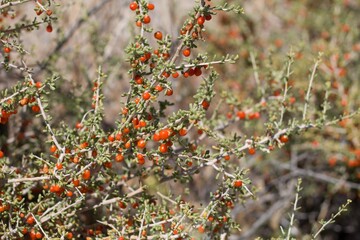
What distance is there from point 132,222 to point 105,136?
51cm

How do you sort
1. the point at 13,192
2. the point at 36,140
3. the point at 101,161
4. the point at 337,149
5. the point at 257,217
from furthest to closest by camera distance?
the point at 257,217
the point at 337,149
the point at 36,140
the point at 13,192
the point at 101,161

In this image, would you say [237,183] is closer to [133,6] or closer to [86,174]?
[86,174]

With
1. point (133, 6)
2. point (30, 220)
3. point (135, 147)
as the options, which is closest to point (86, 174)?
point (135, 147)

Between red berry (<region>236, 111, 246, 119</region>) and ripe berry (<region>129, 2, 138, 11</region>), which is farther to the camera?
red berry (<region>236, 111, 246, 119</region>)

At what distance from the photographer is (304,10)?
609 cm

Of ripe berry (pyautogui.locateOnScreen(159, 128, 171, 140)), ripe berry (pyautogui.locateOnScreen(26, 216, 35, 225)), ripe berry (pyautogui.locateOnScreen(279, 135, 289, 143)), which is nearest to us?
ripe berry (pyautogui.locateOnScreen(159, 128, 171, 140))

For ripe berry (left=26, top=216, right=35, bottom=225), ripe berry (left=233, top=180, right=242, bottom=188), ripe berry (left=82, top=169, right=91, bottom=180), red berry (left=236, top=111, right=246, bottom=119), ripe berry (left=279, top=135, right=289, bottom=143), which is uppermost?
red berry (left=236, top=111, right=246, bottom=119)

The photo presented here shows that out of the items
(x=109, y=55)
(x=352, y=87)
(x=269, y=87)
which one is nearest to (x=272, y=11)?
(x=352, y=87)

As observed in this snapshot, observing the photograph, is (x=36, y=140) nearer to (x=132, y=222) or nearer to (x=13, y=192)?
(x=13, y=192)

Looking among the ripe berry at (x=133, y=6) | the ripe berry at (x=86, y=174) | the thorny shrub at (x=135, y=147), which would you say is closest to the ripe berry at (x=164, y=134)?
the thorny shrub at (x=135, y=147)

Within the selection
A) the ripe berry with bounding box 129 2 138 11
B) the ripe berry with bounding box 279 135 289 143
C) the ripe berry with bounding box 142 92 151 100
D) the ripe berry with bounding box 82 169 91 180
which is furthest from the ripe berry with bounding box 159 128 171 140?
the ripe berry with bounding box 279 135 289 143

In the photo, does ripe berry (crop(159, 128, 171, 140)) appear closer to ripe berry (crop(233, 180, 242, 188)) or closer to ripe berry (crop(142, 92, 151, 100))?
ripe berry (crop(142, 92, 151, 100))

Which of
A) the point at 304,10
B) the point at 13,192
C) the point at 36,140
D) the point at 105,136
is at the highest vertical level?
the point at 304,10

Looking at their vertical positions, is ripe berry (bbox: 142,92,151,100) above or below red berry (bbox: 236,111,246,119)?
below
